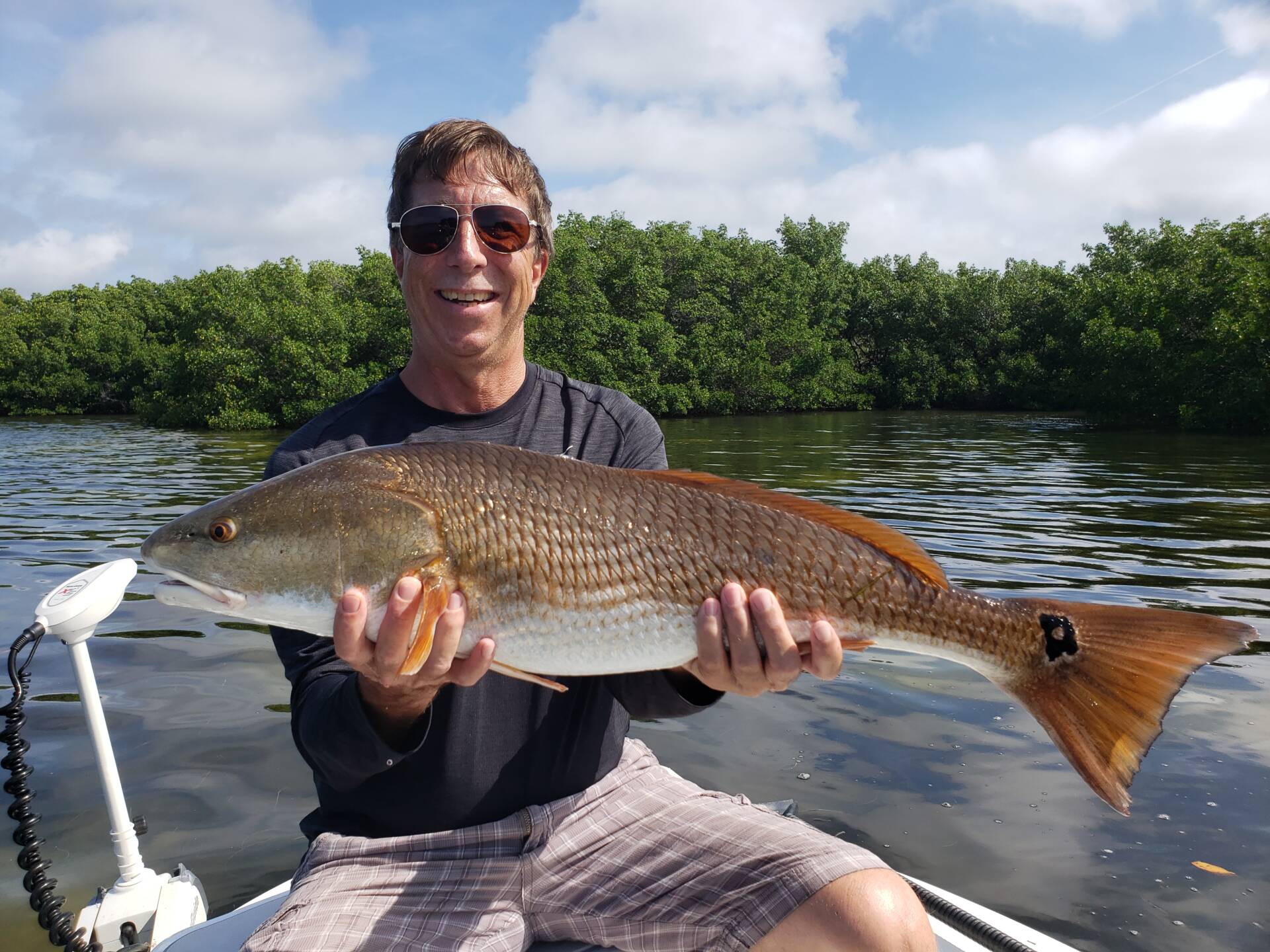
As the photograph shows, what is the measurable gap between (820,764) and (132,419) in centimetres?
5259

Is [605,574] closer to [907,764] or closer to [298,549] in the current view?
[298,549]

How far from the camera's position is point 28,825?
2781 millimetres

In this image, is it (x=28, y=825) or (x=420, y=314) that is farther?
(x=420, y=314)

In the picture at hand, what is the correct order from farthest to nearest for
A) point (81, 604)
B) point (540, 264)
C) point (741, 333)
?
point (741, 333) < point (540, 264) < point (81, 604)

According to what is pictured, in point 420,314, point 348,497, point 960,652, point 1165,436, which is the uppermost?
point 420,314

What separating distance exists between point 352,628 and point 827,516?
4.16 ft

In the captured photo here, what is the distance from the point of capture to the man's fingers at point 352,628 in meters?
2.14

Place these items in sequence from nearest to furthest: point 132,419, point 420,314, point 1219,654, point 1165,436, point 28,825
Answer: point 1219,654, point 28,825, point 420,314, point 1165,436, point 132,419

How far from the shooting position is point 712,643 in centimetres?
228

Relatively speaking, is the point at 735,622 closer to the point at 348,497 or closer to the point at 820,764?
the point at 348,497

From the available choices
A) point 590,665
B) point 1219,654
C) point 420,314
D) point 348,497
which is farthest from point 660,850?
point 420,314

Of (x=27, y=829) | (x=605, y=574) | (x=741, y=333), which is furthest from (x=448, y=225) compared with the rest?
(x=741, y=333)

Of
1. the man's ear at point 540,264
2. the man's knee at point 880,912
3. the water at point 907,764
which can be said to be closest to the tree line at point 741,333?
the water at point 907,764

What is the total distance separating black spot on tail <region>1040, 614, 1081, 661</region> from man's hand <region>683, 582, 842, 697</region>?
0.52 meters
